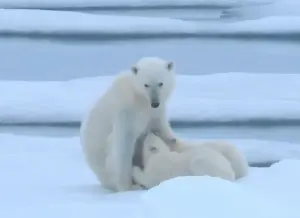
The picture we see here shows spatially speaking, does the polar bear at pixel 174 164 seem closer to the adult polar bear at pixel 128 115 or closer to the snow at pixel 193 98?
the adult polar bear at pixel 128 115

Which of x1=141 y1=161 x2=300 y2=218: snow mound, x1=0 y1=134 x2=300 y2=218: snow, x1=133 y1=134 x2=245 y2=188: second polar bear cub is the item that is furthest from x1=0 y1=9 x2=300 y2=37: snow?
x1=141 y1=161 x2=300 y2=218: snow mound

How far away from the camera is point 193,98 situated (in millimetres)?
4996

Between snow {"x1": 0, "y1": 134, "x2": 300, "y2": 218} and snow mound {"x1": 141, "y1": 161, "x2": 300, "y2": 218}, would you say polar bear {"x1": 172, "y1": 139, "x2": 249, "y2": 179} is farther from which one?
snow mound {"x1": 141, "y1": 161, "x2": 300, "y2": 218}

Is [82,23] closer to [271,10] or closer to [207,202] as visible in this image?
[271,10]

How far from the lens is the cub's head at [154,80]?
7.56ft

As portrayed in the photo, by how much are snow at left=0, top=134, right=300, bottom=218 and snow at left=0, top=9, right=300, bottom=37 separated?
3102mm

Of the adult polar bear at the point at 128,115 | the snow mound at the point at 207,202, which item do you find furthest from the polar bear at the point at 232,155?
the snow mound at the point at 207,202

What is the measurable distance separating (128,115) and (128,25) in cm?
406

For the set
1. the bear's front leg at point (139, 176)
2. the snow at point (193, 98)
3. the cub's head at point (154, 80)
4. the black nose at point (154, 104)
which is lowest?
the snow at point (193, 98)

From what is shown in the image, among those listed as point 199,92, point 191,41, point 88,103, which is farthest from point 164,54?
point 88,103

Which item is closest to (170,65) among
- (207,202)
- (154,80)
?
(154,80)

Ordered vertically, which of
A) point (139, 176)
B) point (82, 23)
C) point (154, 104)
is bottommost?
point (82, 23)

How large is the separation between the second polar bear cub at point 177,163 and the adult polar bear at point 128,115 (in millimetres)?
50

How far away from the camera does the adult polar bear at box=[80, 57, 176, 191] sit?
233 cm
